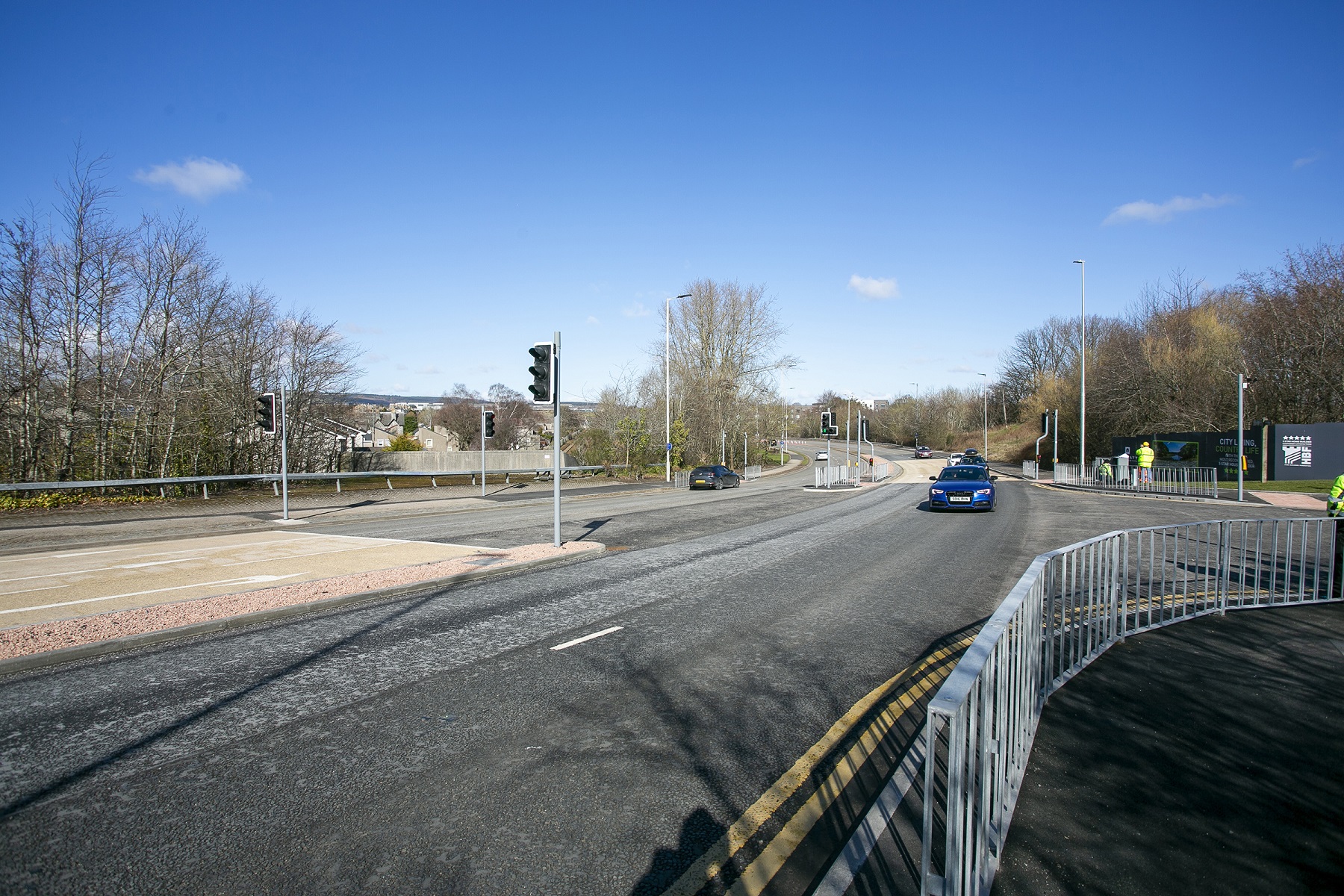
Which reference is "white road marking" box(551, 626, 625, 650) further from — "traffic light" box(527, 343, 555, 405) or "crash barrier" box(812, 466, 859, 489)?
"crash barrier" box(812, 466, 859, 489)

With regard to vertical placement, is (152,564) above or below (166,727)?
below

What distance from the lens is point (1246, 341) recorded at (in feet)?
121

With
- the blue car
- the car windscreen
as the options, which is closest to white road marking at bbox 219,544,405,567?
the blue car

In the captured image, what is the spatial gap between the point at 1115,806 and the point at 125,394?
30.0 meters

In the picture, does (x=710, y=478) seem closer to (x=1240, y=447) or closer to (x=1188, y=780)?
(x=1240, y=447)

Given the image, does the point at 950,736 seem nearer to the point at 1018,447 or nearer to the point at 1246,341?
the point at 1246,341

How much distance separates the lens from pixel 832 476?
37.7 meters

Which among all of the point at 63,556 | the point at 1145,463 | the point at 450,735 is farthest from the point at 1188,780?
the point at 1145,463

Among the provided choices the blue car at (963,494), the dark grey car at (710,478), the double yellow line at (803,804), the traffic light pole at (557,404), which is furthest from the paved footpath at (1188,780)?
the dark grey car at (710,478)

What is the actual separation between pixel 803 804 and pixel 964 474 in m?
21.2

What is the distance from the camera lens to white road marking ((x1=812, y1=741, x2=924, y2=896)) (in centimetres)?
307

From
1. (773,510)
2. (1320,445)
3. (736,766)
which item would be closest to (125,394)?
(773,510)

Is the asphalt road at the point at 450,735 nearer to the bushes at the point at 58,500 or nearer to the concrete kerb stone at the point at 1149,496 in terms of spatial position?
the concrete kerb stone at the point at 1149,496

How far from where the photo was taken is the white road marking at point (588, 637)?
692 centimetres
